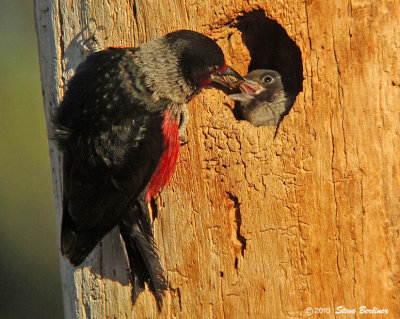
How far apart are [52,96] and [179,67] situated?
76 centimetres

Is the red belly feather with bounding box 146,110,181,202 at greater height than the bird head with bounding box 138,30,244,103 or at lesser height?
lesser

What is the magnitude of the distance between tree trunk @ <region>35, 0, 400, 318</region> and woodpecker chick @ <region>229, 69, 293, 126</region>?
2.04 feet

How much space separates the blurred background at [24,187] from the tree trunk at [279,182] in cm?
298

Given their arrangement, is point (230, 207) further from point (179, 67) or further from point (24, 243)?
point (24, 243)

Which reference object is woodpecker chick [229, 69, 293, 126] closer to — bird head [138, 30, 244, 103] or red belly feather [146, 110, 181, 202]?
bird head [138, 30, 244, 103]

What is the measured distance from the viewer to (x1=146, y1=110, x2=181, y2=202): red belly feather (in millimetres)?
3000

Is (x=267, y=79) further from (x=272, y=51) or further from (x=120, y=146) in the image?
(x=120, y=146)

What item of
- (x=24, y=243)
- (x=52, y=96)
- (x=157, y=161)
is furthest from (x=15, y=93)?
(x=157, y=161)

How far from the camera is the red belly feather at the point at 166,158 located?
9.84 feet

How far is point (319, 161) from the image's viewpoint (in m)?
2.86

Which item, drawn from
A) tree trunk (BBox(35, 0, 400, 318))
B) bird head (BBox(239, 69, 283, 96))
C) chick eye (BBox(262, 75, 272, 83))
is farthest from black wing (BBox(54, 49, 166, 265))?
chick eye (BBox(262, 75, 272, 83))

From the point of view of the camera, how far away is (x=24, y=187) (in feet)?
20.4

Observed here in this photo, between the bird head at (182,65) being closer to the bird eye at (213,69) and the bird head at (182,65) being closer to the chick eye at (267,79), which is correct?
the bird eye at (213,69)

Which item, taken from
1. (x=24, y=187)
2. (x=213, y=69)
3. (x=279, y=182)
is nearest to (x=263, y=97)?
(x=213, y=69)
